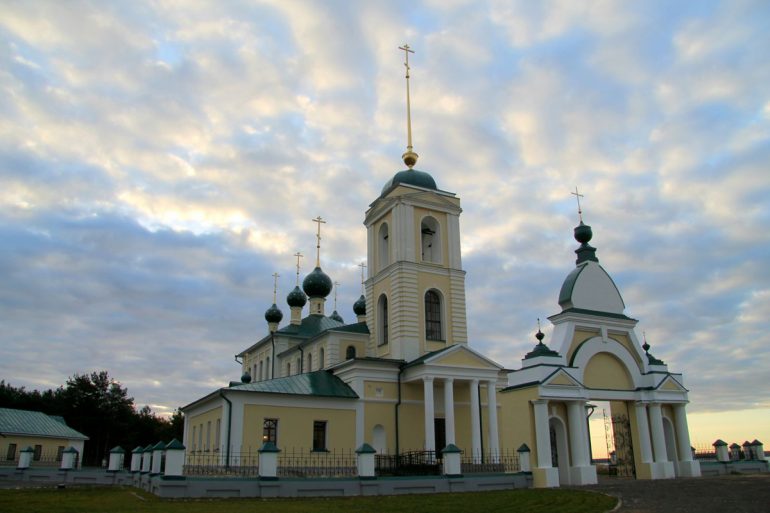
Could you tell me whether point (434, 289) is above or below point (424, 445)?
above

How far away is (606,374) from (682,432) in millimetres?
4330

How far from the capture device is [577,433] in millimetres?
23047

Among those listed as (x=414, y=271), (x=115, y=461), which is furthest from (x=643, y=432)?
(x=115, y=461)

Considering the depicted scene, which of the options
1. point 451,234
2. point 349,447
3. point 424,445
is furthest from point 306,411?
point 451,234

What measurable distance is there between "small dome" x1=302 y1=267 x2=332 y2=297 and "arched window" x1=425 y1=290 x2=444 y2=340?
529 inches

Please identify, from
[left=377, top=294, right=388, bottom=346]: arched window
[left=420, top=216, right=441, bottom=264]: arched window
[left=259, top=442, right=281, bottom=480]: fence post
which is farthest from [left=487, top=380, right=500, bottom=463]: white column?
[left=259, top=442, right=281, bottom=480]: fence post

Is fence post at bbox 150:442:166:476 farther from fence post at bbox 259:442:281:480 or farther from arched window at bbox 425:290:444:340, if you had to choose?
arched window at bbox 425:290:444:340

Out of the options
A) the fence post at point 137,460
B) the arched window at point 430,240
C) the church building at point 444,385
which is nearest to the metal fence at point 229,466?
the church building at point 444,385

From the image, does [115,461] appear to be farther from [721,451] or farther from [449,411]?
[721,451]

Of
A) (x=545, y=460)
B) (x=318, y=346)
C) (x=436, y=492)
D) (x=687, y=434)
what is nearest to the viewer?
(x=436, y=492)

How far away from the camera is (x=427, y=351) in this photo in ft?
87.0

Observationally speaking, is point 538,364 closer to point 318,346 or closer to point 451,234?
point 451,234

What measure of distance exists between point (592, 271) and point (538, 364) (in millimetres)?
5529

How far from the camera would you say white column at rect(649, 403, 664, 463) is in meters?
24.9
